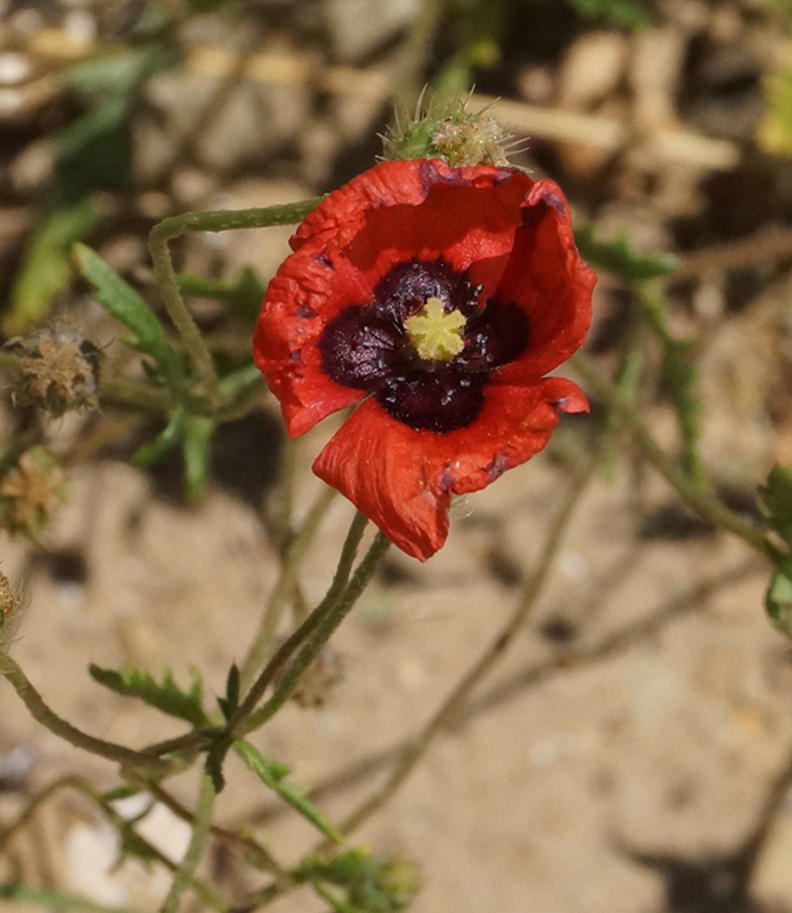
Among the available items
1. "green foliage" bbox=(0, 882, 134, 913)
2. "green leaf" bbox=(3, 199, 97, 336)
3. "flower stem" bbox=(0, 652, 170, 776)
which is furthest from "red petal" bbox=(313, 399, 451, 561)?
"green leaf" bbox=(3, 199, 97, 336)

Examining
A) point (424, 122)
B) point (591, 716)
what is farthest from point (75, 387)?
point (591, 716)

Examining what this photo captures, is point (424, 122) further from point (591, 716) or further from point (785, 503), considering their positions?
point (591, 716)

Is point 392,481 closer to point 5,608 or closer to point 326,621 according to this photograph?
point 326,621

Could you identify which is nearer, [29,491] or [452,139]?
[452,139]

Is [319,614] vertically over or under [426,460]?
under

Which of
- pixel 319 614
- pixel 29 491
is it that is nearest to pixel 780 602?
pixel 319 614

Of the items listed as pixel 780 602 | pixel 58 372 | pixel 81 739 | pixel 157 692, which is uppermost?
pixel 58 372

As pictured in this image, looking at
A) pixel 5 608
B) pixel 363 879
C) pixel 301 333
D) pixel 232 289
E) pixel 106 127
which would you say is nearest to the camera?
pixel 5 608

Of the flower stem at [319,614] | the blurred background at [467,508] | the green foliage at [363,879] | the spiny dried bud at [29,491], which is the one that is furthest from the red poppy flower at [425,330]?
the blurred background at [467,508]
